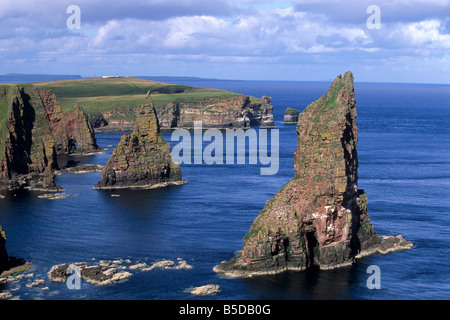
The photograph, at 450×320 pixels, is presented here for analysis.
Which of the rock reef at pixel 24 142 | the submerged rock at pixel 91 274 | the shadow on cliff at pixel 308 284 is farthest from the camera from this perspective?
the rock reef at pixel 24 142

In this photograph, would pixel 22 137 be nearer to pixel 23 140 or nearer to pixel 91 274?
pixel 23 140

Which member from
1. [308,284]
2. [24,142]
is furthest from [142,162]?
[308,284]

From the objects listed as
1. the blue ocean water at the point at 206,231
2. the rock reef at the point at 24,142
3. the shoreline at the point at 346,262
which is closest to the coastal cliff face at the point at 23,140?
the rock reef at the point at 24,142

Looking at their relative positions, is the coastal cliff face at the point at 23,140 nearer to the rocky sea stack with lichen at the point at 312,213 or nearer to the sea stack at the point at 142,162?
the sea stack at the point at 142,162

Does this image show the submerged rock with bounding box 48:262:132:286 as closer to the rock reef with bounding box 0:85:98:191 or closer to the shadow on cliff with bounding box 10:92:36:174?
the rock reef with bounding box 0:85:98:191

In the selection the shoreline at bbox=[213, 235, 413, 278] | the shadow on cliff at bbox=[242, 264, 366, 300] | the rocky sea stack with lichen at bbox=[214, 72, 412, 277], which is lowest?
the shadow on cliff at bbox=[242, 264, 366, 300]

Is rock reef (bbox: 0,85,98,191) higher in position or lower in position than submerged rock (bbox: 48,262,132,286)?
higher

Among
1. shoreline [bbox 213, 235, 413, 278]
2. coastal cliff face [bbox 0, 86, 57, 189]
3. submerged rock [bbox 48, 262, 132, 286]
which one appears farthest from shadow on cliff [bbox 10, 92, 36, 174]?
shoreline [bbox 213, 235, 413, 278]
